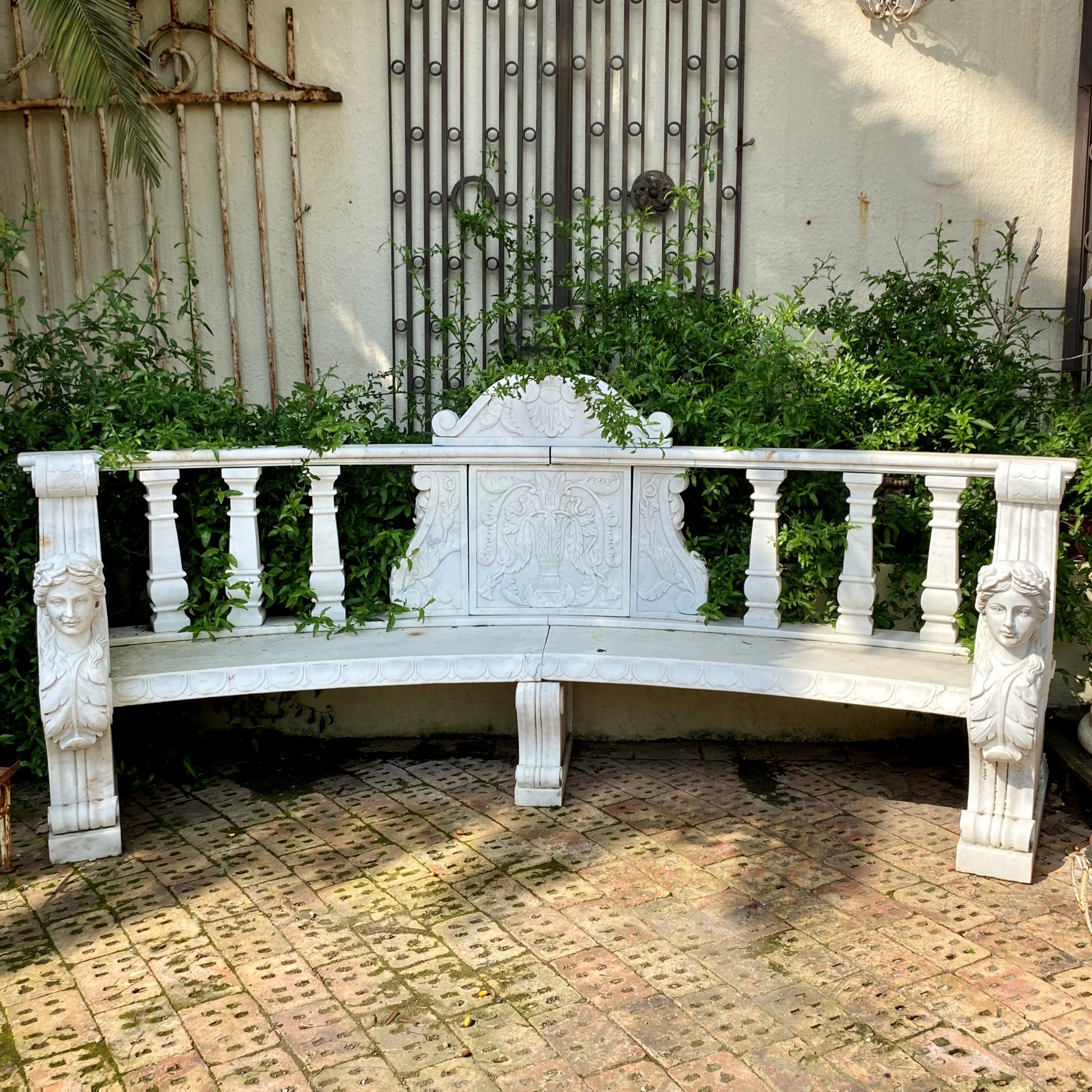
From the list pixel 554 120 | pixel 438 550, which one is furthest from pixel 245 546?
pixel 554 120

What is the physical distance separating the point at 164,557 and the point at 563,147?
8.37ft

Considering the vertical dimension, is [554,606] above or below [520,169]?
below

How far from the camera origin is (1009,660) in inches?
129

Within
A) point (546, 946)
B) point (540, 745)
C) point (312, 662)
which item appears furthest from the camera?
point (540, 745)

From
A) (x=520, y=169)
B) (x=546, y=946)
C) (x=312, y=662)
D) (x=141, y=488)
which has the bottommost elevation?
(x=546, y=946)

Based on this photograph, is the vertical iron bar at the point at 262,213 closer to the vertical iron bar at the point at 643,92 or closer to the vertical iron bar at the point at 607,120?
the vertical iron bar at the point at 607,120

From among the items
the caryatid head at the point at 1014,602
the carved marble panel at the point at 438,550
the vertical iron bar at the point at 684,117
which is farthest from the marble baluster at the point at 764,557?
the vertical iron bar at the point at 684,117

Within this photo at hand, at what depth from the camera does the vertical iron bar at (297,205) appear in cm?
488

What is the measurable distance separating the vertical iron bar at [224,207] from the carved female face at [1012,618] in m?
3.23

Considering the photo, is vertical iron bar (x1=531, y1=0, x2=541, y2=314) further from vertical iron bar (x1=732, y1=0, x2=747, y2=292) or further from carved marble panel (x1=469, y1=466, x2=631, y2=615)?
carved marble panel (x1=469, y1=466, x2=631, y2=615)

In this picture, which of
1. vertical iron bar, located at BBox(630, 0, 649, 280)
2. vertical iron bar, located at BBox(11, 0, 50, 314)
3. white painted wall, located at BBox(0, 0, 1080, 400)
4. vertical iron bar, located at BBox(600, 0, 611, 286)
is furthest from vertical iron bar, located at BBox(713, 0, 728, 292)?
vertical iron bar, located at BBox(11, 0, 50, 314)

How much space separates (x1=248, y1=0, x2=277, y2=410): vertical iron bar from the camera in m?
4.89

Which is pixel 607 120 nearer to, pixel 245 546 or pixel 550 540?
pixel 550 540

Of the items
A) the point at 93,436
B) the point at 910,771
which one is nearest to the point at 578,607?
the point at 910,771
